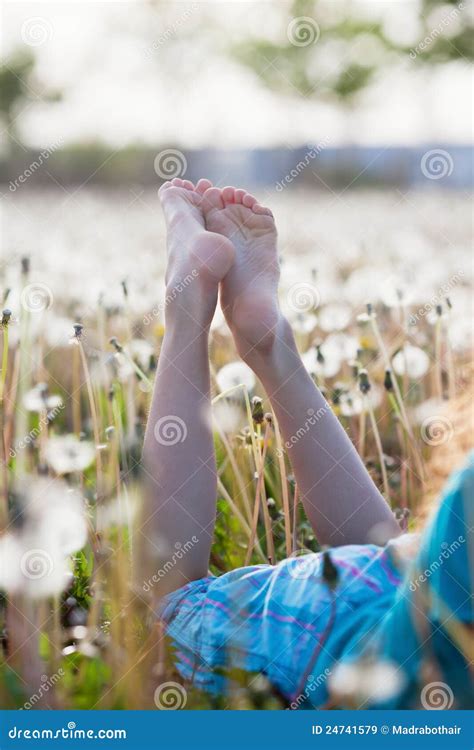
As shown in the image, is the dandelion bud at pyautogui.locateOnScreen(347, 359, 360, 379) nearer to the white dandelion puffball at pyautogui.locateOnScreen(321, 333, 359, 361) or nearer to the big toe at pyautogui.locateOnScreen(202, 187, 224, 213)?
the white dandelion puffball at pyautogui.locateOnScreen(321, 333, 359, 361)

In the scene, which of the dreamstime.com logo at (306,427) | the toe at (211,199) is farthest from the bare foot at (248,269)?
the dreamstime.com logo at (306,427)

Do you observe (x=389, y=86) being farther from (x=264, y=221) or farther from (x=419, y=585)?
(x=419, y=585)

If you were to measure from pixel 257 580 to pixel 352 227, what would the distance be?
335 centimetres

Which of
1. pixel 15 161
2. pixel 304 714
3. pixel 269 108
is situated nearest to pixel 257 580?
pixel 304 714

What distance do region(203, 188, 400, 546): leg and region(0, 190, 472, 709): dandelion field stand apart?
3cm

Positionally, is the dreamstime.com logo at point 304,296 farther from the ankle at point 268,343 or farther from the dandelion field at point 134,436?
the ankle at point 268,343

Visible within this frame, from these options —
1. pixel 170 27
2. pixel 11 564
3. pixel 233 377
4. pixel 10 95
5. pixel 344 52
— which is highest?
pixel 10 95

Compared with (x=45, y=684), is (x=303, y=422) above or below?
above

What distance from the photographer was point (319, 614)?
0.97 metres

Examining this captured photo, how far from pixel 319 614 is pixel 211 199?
2.31 ft

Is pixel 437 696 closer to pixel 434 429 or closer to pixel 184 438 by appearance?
pixel 184 438

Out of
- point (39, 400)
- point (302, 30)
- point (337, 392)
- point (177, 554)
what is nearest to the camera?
point (177, 554)

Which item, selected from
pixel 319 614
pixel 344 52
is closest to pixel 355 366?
pixel 319 614

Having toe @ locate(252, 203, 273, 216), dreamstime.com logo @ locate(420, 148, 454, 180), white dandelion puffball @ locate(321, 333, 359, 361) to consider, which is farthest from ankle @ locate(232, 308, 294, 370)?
dreamstime.com logo @ locate(420, 148, 454, 180)
